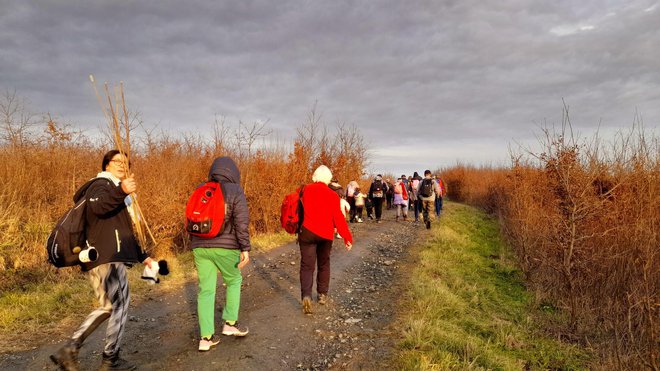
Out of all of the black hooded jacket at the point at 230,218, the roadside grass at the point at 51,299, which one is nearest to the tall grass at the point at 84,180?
the roadside grass at the point at 51,299

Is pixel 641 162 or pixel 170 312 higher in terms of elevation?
pixel 641 162

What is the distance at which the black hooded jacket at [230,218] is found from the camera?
4.27 meters

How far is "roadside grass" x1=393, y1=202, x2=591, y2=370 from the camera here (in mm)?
4742

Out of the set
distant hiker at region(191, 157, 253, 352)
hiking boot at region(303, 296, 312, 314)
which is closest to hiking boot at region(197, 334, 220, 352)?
distant hiker at region(191, 157, 253, 352)

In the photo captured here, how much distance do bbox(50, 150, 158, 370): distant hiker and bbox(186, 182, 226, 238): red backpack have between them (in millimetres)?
558

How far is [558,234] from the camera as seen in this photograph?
7598 millimetres

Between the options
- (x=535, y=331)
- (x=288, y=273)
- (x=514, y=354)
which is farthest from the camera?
(x=288, y=273)

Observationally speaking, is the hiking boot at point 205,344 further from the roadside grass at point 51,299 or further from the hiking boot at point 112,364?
the roadside grass at point 51,299

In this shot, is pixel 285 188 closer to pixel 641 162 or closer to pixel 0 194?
pixel 0 194

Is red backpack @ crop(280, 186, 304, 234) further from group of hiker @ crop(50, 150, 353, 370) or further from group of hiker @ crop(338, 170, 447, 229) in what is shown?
group of hiker @ crop(338, 170, 447, 229)

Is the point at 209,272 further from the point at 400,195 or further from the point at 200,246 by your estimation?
the point at 400,195

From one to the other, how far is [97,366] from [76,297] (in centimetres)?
259

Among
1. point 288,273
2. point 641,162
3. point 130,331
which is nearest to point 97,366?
point 130,331

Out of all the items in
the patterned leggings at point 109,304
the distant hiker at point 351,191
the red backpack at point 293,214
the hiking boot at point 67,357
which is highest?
the distant hiker at point 351,191
